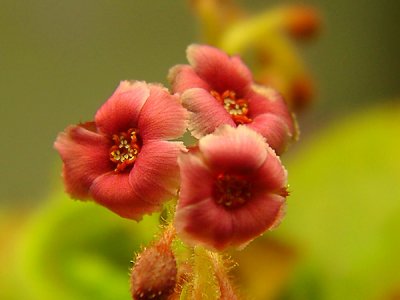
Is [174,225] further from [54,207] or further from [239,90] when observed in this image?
[54,207]

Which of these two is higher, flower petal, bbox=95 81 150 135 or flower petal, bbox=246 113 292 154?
flower petal, bbox=95 81 150 135

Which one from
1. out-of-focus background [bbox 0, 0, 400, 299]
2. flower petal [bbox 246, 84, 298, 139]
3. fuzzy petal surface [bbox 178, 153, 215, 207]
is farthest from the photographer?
out-of-focus background [bbox 0, 0, 400, 299]

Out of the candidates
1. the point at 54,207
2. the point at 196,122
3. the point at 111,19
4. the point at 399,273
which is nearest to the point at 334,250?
the point at 399,273

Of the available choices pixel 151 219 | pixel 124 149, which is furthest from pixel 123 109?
pixel 151 219

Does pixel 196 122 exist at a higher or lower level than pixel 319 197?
higher

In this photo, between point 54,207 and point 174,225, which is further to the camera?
point 54,207

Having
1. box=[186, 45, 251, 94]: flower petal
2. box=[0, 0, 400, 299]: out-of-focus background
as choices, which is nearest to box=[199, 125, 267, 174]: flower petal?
box=[186, 45, 251, 94]: flower petal

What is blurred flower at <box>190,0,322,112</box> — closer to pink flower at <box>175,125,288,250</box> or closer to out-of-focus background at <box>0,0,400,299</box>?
out-of-focus background at <box>0,0,400,299</box>
